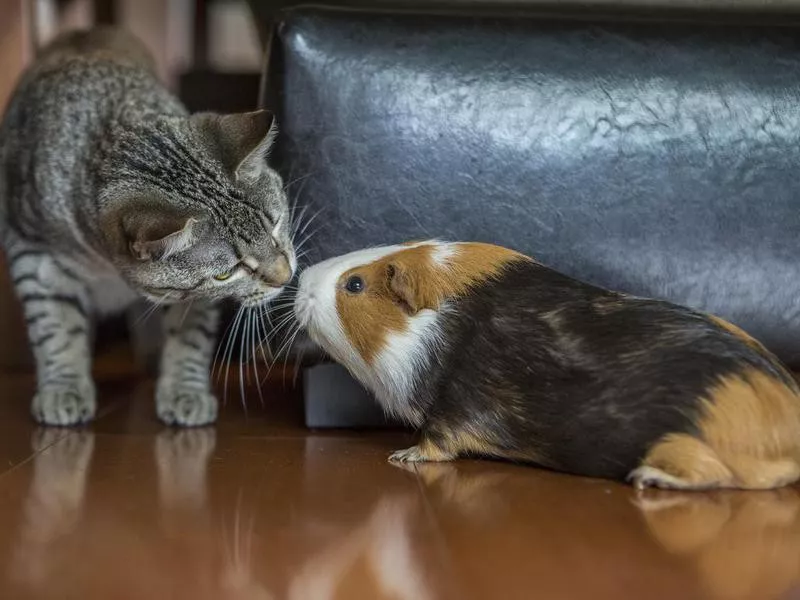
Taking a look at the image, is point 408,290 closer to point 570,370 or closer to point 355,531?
point 570,370

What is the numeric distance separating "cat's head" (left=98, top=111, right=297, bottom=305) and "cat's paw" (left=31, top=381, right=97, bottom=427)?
257 mm

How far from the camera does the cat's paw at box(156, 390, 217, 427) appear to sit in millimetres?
1565

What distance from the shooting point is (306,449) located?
1.38m

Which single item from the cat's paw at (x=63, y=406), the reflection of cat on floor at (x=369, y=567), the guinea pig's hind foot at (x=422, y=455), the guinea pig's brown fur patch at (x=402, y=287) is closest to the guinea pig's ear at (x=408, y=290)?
the guinea pig's brown fur patch at (x=402, y=287)

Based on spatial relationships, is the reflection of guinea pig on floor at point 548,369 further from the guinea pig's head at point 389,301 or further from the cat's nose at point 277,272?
the cat's nose at point 277,272

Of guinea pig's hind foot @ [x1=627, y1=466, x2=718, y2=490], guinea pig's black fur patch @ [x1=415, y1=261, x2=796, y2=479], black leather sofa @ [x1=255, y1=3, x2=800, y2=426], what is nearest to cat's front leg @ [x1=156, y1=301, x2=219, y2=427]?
black leather sofa @ [x1=255, y1=3, x2=800, y2=426]

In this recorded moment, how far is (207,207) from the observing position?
55.8 inches

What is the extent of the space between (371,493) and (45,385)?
767 millimetres

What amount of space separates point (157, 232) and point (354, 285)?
11.7 inches

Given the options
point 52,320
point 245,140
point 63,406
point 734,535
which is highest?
point 245,140

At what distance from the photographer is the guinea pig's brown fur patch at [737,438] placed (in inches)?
42.2

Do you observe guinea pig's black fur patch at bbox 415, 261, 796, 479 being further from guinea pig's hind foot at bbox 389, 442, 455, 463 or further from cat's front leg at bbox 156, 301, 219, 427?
cat's front leg at bbox 156, 301, 219, 427

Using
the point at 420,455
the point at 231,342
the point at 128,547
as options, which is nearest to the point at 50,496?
the point at 128,547

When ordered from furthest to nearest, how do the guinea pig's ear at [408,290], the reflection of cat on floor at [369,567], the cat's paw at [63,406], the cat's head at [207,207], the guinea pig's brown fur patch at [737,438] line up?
the cat's paw at [63,406] < the cat's head at [207,207] < the guinea pig's ear at [408,290] < the guinea pig's brown fur patch at [737,438] < the reflection of cat on floor at [369,567]
